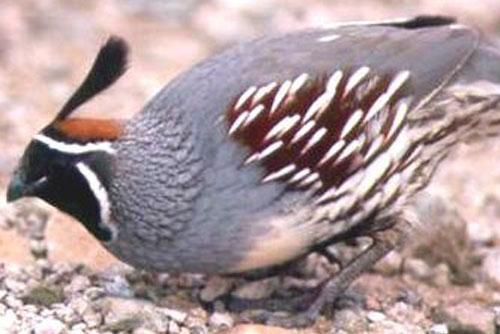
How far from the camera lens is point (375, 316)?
Answer: 199 inches

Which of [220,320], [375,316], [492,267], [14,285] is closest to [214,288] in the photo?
[220,320]

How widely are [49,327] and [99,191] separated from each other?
479 mm

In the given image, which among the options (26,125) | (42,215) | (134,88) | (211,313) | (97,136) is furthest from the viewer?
(134,88)

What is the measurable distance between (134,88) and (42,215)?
2029 mm

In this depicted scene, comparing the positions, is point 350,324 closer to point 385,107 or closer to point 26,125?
point 385,107

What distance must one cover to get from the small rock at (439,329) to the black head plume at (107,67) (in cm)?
140

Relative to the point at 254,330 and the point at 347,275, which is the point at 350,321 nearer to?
the point at 347,275

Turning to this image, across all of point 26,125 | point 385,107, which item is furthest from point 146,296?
point 26,125

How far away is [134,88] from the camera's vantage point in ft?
24.1

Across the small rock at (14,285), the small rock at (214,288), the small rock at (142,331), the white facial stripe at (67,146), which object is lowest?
the small rock at (142,331)

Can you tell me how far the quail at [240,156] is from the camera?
4.61 meters

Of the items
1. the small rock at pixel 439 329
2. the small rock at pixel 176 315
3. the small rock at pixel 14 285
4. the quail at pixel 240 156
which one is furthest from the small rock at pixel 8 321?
the small rock at pixel 439 329

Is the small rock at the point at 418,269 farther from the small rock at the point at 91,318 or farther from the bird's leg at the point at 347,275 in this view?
the small rock at the point at 91,318

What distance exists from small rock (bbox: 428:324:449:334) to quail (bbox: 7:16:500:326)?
1.53 feet
